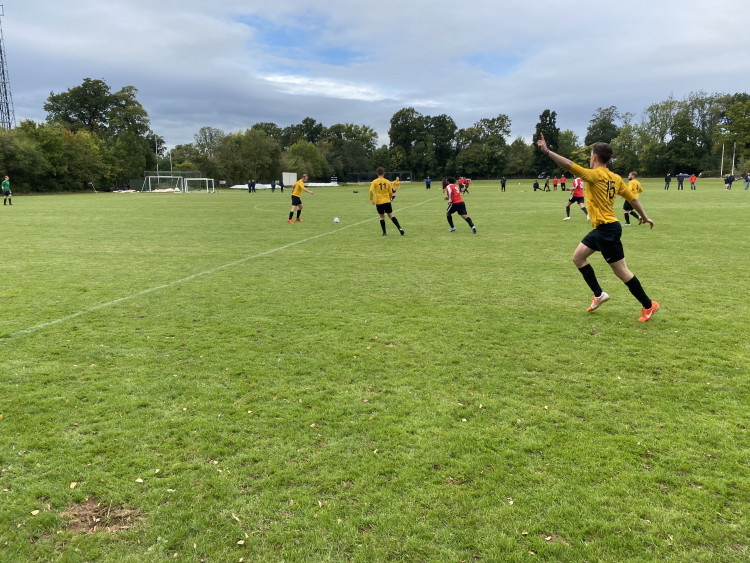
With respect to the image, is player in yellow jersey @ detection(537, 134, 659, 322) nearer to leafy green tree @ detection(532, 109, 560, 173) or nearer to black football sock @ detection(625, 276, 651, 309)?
black football sock @ detection(625, 276, 651, 309)

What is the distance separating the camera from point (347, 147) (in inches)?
4577

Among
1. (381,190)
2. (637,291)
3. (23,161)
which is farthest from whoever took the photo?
(23,161)

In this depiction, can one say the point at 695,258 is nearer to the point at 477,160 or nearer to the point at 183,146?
the point at 477,160

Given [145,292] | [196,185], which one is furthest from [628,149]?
[145,292]

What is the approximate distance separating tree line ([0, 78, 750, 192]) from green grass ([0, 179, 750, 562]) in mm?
62668

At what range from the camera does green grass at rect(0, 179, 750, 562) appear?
261cm

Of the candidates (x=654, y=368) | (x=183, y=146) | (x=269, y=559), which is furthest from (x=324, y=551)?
(x=183, y=146)

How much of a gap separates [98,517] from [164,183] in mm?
75742

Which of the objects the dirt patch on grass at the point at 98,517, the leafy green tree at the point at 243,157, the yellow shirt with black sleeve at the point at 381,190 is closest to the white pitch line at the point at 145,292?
the yellow shirt with black sleeve at the point at 381,190

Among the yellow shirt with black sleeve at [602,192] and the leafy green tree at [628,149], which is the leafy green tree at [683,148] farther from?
the yellow shirt with black sleeve at [602,192]

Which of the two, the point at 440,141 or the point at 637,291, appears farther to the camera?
the point at 440,141

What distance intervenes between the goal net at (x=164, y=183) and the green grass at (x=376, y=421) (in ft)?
218

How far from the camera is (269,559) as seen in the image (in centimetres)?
245

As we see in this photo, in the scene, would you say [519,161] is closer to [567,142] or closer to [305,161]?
[567,142]
